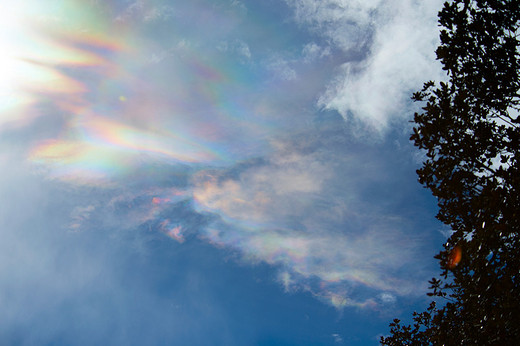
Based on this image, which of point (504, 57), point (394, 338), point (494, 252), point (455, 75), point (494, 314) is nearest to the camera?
point (494, 314)

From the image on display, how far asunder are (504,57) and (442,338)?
814 cm

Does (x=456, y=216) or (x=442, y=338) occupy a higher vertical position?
(x=456, y=216)

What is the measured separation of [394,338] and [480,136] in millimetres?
7910

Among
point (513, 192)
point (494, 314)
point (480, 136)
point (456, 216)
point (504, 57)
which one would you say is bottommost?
point (494, 314)

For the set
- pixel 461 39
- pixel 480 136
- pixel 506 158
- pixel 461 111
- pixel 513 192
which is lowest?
pixel 513 192

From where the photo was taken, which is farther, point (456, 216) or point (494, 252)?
point (456, 216)

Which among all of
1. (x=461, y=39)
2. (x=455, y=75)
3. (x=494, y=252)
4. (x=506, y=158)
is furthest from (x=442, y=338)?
(x=461, y=39)

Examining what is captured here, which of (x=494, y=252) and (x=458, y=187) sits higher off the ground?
(x=458, y=187)

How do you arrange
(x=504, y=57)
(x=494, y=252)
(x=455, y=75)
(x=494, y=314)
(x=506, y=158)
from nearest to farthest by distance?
(x=494, y=314) → (x=494, y=252) → (x=506, y=158) → (x=504, y=57) → (x=455, y=75)

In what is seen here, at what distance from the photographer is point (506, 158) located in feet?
26.5

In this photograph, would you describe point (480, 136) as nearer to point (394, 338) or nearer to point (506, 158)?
point (506, 158)

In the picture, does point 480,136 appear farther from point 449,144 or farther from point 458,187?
point 458,187

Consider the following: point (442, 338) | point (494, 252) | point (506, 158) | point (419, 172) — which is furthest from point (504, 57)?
point (442, 338)

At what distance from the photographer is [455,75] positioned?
9250 mm
